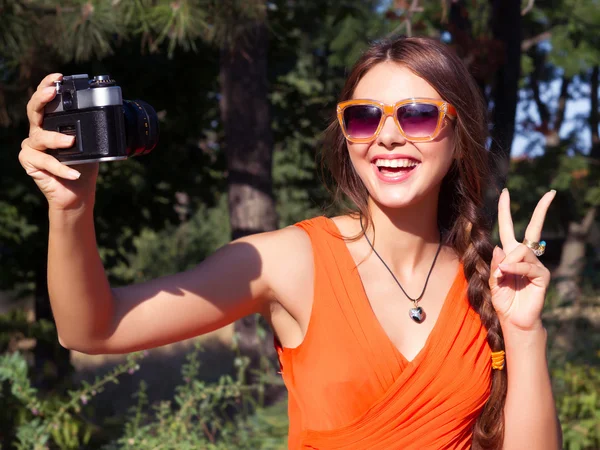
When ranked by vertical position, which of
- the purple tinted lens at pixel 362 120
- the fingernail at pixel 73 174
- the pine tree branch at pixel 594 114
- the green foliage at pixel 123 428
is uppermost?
the purple tinted lens at pixel 362 120

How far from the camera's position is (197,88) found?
269 inches

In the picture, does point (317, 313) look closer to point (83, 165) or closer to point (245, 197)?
point (83, 165)

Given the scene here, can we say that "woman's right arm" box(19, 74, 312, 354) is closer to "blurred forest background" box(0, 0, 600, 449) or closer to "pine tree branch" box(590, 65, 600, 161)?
"blurred forest background" box(0, 0, 600, 449)

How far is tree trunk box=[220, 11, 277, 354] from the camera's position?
5.50 meters

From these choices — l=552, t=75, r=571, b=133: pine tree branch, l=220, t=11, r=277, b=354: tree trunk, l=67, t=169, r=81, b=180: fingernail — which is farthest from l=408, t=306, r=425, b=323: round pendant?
l=552, t=75, r=571, b=133: pine tree branch

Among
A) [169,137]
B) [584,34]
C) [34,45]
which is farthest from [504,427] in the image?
[584,34]

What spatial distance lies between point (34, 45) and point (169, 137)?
232cm

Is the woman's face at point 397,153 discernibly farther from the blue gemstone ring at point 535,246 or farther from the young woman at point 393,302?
the blue gemstone ring at point 535,246

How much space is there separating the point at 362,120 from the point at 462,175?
408 millimetres

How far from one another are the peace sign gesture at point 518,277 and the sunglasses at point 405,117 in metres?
0.25

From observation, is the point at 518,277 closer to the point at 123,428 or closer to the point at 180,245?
the point at 123,428

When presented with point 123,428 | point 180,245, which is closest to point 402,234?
point 123,428

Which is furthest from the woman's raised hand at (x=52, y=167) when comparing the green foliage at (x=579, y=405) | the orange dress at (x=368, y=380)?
the green foliage at (x=579, y=405)

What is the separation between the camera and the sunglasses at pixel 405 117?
6.43ft
